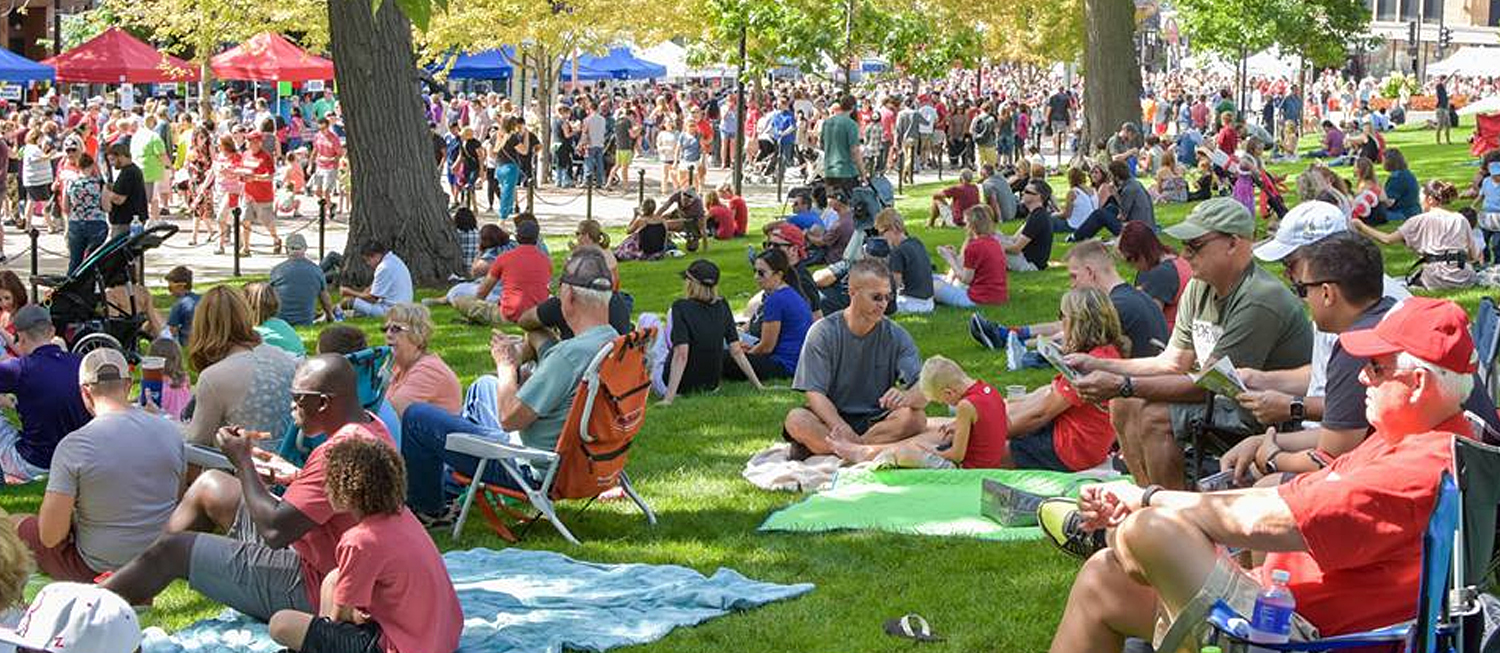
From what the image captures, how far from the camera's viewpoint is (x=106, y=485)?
25.5ft

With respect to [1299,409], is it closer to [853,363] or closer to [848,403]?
[853,363]

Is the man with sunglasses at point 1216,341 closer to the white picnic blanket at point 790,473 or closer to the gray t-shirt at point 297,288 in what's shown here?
the white picnic blanket at point 790,473

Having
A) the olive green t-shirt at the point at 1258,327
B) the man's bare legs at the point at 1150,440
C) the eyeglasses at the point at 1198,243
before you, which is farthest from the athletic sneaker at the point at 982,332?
the eyeglasses at the point at 1198,243

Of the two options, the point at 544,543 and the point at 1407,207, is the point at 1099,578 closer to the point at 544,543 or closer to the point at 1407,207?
the point at 544,543

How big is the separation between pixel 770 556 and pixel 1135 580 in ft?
11.1

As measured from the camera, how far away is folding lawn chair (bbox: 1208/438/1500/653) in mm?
4895

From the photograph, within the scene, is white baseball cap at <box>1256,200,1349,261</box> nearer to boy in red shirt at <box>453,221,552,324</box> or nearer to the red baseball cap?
the red baseball cap

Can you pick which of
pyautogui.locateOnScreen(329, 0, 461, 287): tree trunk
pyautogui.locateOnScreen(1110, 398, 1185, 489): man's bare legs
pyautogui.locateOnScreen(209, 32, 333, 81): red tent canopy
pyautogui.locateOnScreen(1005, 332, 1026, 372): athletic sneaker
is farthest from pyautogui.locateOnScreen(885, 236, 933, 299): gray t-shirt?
pyautogui.locateOnScreen(209, 32, 333, 81): red tent canopy

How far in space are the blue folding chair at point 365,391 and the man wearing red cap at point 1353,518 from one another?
12.5 feet

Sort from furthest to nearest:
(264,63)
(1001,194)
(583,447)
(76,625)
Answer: (264,63) → (1001,194) → (583,447) → (76,625)

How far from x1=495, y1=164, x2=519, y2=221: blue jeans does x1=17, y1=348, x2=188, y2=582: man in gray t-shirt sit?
20.8 m

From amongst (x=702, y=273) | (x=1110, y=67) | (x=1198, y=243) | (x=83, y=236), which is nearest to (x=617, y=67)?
(x=1110, y=67)

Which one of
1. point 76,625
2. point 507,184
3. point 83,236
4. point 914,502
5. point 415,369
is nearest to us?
point 76,625

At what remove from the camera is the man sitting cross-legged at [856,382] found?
10539 millimetres
